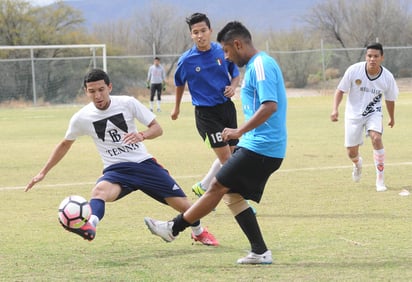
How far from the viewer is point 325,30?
63.9 meters

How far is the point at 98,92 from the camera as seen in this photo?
7.00m

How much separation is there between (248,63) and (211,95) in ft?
9.56

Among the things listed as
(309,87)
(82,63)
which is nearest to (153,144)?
(82,63)

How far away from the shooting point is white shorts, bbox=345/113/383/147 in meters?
10.7

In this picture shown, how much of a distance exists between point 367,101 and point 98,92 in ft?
15.5

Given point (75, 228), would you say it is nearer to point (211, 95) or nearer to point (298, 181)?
point (211, 95)

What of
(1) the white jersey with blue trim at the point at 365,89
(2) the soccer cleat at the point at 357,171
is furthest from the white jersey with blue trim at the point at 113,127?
(2) the soccer cleat at the point at 357,171

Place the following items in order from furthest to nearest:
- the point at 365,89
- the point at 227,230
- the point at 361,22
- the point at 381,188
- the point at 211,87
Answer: the point at 361,22
the point at 365,89
the point at 381,188
the point at 211,87
the point at 227,230

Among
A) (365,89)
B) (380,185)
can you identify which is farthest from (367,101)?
(380,185)

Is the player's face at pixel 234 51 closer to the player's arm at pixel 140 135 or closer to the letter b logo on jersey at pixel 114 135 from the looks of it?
the player's arm at pixel 140 135

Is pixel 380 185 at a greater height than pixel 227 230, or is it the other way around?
pixel 227 230

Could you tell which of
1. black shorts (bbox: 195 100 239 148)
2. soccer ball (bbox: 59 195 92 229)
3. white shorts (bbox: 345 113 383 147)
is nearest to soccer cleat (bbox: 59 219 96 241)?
soccer ball (bbox: 59 195 92 229)

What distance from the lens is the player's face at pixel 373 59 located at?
1034 centimetres

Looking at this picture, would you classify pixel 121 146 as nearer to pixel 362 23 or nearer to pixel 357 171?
pixel 357 171
